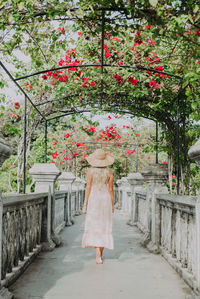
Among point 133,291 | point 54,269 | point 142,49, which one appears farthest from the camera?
point 142,49

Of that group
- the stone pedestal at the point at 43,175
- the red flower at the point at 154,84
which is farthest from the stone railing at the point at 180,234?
the red flower at the point at 154,84

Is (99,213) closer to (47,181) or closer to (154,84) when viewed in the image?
(47,181)

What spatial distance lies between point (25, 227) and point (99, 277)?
1.24 m

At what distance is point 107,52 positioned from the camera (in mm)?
6844

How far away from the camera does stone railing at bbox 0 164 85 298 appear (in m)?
3.71

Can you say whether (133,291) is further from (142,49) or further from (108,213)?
(142,49)

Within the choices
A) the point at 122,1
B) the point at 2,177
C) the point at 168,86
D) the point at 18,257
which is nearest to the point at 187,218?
the point at 18,257

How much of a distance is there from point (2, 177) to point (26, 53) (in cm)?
1434

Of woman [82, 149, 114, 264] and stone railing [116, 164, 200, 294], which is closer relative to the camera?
stone railing [116, 164, 200, 294]

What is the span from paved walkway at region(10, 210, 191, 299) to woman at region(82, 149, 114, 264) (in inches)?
13.7

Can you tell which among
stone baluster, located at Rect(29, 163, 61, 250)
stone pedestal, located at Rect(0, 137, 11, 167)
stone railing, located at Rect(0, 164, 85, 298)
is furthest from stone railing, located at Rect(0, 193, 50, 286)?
stone pedestal, located at Rect(0, 137, 11, 167)

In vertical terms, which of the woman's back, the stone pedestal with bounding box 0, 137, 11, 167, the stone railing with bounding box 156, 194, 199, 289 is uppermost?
the stone pedestal with bounding box 0, 137, 11, 167

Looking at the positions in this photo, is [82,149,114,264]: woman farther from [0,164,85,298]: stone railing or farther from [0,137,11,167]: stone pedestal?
[0,137,11,167]: stone pedestal

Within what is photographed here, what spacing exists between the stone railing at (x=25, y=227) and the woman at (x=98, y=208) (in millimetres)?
844
